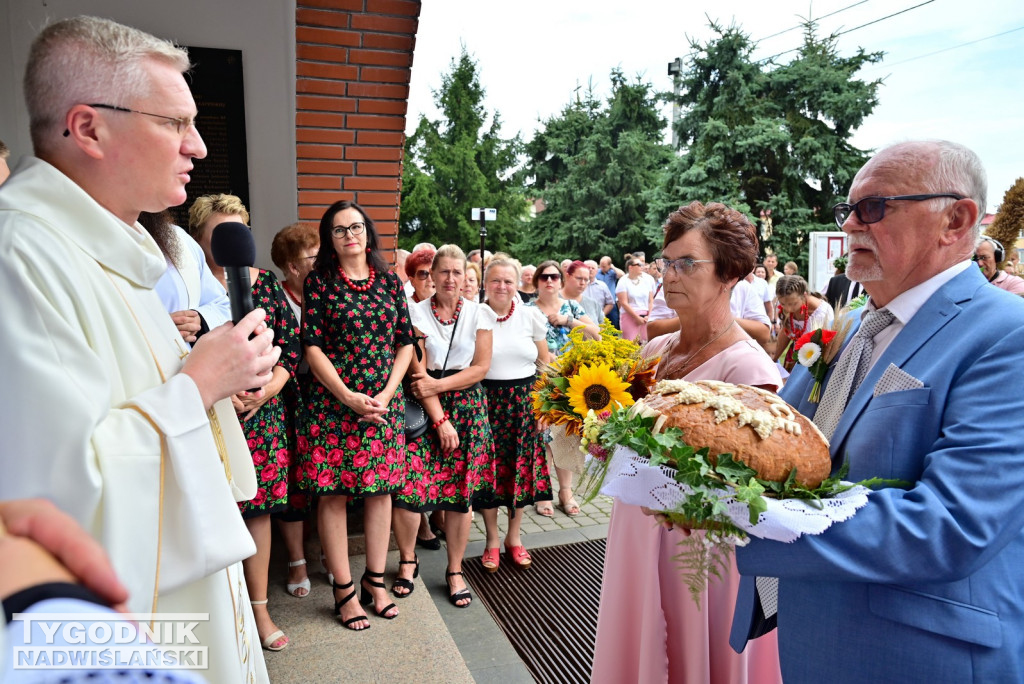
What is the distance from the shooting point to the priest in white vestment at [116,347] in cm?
125

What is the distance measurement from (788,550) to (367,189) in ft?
16.8

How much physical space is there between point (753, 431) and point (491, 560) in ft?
11.9

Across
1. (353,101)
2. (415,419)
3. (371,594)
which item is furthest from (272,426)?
(353,101)

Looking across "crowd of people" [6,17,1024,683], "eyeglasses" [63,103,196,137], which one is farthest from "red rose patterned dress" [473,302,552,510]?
"eyeglasses" [63,103,196,137]

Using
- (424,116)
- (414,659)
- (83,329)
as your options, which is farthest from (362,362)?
(424,116)

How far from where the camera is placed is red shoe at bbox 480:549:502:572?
471 cm

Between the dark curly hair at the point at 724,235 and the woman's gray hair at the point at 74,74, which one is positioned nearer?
the woman's gray hair at the point at 74,74

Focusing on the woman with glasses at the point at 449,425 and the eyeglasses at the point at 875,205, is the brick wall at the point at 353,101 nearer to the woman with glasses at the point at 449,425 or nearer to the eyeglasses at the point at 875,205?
the woman with glasses at the point at 449,425

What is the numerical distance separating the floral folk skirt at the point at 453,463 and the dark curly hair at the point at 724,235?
220 centimetres

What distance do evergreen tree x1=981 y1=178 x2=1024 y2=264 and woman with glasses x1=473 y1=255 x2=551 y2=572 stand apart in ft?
16.0

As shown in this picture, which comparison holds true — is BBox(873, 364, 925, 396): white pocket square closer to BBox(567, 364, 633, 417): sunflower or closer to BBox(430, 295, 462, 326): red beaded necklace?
BBox(567, 364, 633, 417): sunflower

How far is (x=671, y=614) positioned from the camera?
244 centimetres

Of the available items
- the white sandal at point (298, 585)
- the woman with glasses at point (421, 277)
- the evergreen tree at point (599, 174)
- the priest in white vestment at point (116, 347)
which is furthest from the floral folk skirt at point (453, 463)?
the evergreen tree at point (599, 174)

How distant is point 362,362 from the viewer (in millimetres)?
3777
